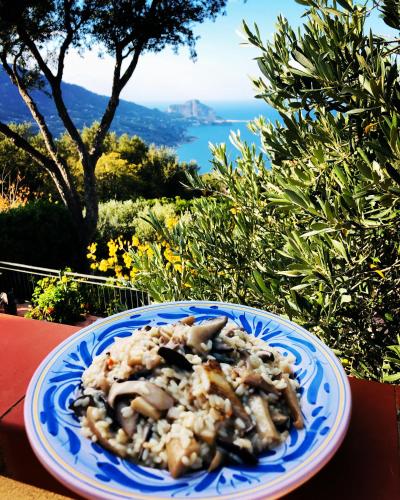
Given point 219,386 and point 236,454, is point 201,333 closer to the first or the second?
point 219,386

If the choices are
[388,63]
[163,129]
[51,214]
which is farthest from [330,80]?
[163,129]

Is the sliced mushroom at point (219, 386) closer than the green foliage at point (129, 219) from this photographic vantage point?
Yes

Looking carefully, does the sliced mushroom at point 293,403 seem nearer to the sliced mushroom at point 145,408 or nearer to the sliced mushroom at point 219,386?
the sliced mushroom at point 219,386

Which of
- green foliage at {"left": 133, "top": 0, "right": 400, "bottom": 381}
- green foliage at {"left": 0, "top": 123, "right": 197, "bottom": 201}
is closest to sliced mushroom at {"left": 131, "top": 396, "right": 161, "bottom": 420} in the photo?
green foliage at {"left": 133, "top": 0, "right": 400, "bottom": 381}

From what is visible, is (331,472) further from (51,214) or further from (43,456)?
(51,214)

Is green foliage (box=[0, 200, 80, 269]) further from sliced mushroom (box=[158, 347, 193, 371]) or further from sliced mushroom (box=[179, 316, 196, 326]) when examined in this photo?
sliced mushroom (box=[158, 347, 193, 371])

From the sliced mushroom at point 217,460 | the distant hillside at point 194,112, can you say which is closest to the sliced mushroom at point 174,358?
the sliced mushroom at point 217,460
